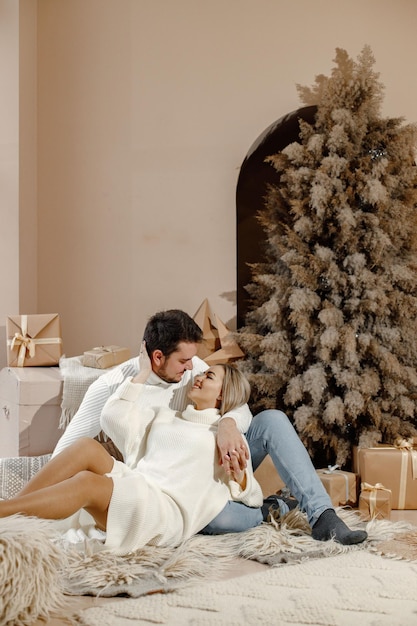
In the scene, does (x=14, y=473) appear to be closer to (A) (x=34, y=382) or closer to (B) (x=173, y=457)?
(A) (x=34, y=382)

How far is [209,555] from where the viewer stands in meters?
2.51

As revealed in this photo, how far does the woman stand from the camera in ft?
7.77

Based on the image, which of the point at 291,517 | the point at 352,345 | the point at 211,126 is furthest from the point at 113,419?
the point at 211,126

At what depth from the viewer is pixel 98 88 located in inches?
154

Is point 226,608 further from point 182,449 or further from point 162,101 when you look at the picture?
point 162,101

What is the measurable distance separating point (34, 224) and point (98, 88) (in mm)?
760

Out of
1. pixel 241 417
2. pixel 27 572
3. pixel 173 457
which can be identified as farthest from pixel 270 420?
pixel 27 572

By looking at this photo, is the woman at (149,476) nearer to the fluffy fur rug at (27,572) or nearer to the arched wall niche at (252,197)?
the fluffy fur rug at (27,572)

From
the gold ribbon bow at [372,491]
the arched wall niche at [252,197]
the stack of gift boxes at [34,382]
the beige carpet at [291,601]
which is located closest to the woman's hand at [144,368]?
the stack of gift boxes at [34,382]

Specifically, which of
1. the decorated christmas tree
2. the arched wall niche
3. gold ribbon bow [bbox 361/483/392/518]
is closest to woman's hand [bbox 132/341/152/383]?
the decorated christmas tree

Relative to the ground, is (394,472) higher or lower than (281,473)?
lower

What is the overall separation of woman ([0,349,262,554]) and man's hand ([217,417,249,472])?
0.02 meters

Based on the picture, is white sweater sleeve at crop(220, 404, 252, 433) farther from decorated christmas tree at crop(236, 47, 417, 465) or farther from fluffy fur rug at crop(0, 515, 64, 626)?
fluffy fur rug at crop(0, 515, 64, 626)

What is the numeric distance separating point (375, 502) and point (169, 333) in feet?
3.40
